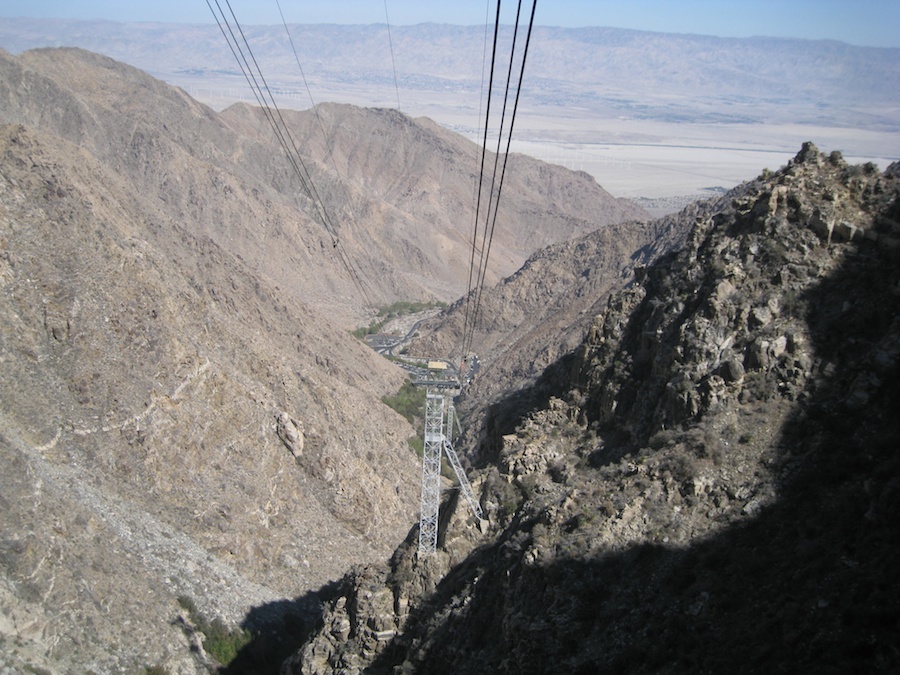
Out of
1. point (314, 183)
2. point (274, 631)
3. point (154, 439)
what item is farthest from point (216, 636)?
point (314, 183)

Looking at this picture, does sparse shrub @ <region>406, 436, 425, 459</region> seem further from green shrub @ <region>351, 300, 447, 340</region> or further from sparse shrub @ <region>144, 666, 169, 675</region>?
green shrub @ <region>351, 300, 447, 340</region>

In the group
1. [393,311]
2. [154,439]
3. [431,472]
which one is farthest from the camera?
[393,311]

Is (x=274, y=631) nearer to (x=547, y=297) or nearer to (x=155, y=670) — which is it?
(x=155, y=670)

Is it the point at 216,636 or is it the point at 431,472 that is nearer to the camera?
the point at 431,472

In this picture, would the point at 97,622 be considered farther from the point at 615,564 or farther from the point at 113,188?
the point at 113,188

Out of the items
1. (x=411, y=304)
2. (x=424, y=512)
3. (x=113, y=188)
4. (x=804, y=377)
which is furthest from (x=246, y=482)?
(x=411, y=304)

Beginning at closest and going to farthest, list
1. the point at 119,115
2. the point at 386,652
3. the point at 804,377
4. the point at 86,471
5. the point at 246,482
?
the point at 804,377 < the point at 386,652 < the point at 86,471 < the point at 246,482 < the point at 119,115

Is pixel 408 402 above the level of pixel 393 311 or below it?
above
